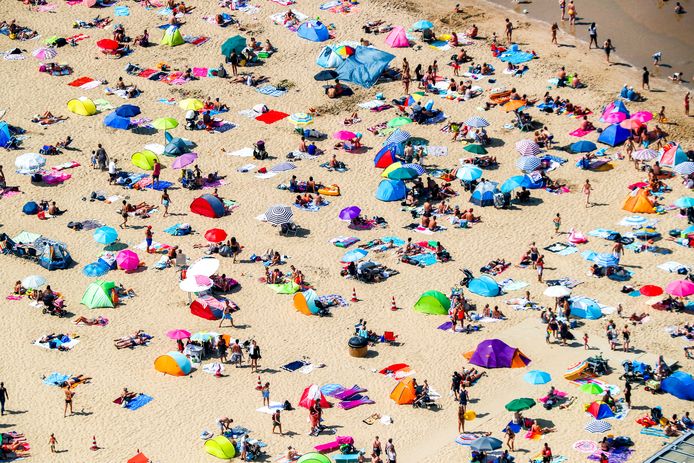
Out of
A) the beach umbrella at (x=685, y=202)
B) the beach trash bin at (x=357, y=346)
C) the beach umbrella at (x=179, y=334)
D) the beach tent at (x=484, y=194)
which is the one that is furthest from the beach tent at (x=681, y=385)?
the beach umbrella at (x=179, y=334)

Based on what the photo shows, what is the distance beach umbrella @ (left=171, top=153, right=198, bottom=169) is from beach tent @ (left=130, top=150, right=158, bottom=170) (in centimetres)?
106

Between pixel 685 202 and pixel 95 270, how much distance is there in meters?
25.0

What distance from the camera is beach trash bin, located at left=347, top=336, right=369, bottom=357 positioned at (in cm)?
5209

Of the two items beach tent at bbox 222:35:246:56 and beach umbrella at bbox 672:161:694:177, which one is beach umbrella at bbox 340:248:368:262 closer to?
beach umbrella at bbox 672:161:694:177

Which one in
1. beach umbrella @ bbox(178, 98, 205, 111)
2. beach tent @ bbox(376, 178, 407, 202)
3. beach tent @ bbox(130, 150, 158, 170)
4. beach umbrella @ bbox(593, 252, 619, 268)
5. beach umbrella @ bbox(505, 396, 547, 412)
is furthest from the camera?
beach umbrella @ bbox(178, 98, 205, 111)

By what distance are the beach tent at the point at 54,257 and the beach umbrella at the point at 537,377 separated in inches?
803

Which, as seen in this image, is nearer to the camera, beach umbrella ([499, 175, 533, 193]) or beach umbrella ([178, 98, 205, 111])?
beach umbrella ([499, 175, 533, 193])

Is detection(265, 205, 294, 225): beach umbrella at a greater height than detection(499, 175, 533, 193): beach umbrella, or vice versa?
detection(499, 175, 533, 193): beach umbrella

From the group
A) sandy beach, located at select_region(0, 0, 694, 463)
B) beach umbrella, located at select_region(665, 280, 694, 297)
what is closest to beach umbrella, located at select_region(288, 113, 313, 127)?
sandy beach, located at select_region(0, 0, 694, 463)

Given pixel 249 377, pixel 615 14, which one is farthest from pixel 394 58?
pixel 249 377

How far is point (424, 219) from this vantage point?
6022 centimetres

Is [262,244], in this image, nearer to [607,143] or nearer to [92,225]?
[92,225]

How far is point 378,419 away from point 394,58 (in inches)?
1132

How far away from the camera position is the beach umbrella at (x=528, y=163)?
6247 cm
